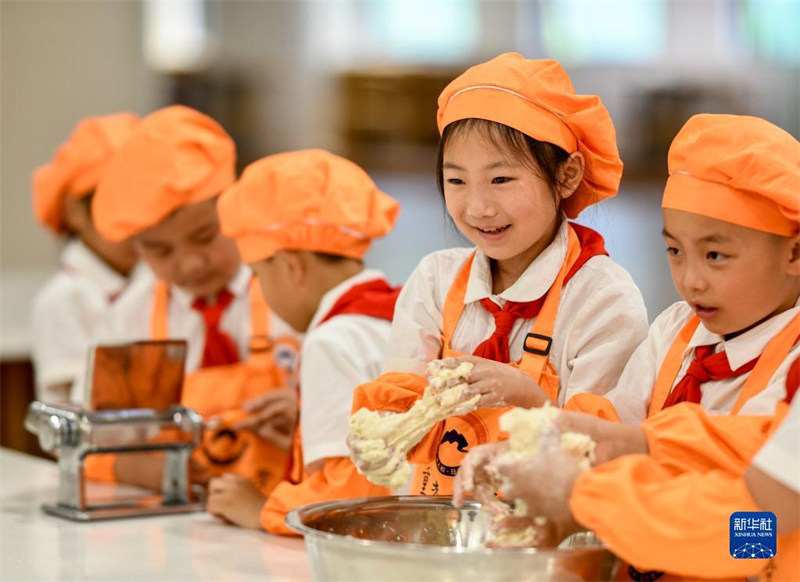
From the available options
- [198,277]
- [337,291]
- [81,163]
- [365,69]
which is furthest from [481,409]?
[365,69]

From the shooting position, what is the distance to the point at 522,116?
1.52 metres

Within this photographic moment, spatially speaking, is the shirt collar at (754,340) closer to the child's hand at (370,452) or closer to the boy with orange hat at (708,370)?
the boy with orange hat at (708,370)

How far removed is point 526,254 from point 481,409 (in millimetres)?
220

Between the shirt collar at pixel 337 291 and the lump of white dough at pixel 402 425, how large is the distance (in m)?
0.56

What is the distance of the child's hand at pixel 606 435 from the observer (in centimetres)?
127

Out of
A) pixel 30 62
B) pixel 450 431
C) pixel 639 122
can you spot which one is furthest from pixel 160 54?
pixel 450 431

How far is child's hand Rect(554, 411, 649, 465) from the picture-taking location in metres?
1.27

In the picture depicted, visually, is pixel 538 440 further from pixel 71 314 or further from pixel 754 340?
pixel 71 314

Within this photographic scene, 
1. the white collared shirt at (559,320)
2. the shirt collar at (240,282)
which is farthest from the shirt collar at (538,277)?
the shirt collar at (240,282)

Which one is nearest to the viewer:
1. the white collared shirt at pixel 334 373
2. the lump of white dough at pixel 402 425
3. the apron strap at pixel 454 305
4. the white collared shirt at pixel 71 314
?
the lump of white dough at pixel 402 425

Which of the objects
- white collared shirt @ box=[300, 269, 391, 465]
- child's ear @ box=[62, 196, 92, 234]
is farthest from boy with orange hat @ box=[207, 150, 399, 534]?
child's ear @ box=[62, 196, 92, 234]

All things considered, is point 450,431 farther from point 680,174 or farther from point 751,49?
point 751,49

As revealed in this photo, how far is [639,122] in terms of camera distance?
22.6 feet

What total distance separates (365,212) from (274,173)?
0.17m
